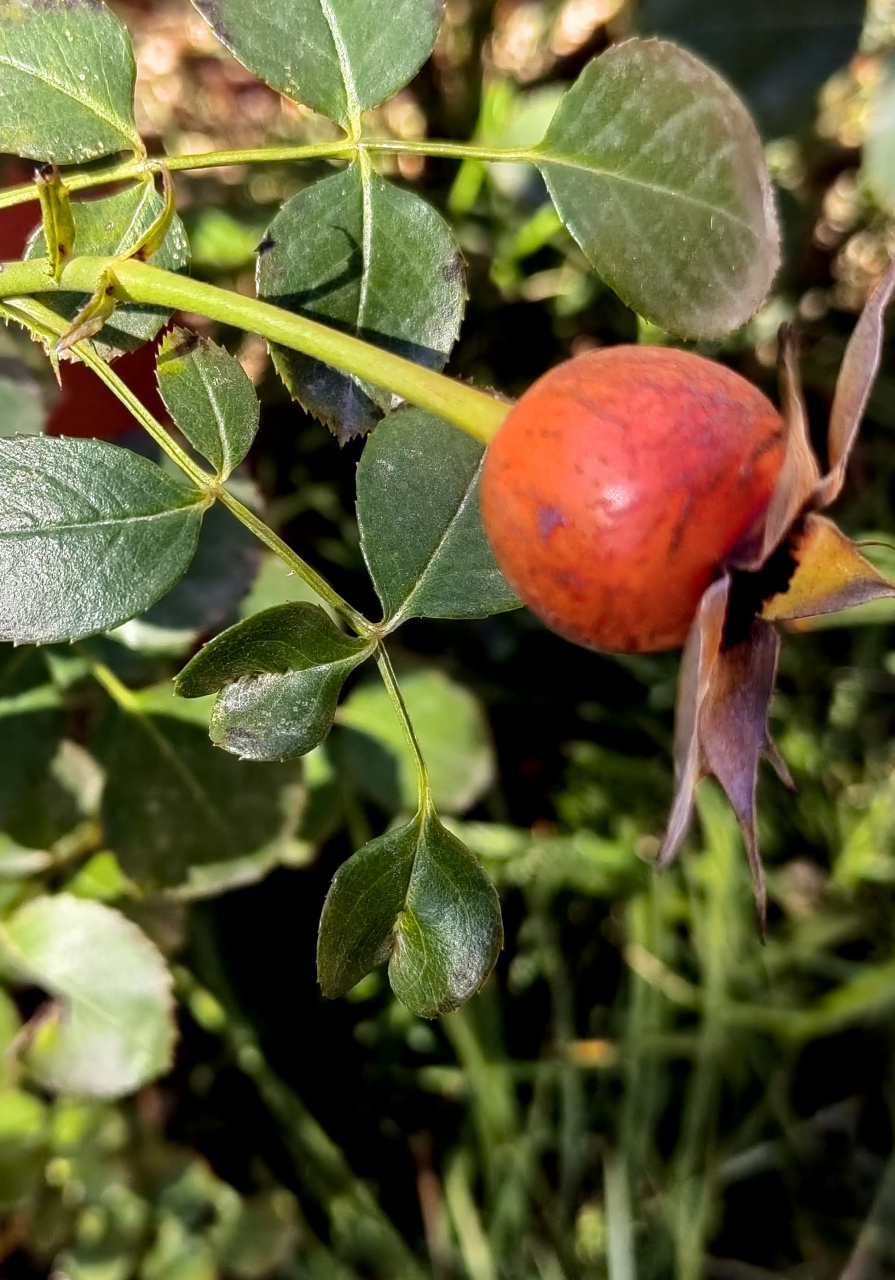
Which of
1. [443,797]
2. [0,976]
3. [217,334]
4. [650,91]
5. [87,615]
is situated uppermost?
[650,91]

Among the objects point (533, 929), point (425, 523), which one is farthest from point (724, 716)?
point (533, 929)

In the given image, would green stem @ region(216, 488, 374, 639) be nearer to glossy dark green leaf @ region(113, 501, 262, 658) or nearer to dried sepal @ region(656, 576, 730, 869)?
dried sepal @ region(656, 576, 730, 869)

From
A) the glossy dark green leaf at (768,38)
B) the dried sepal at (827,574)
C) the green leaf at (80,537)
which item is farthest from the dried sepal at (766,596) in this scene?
the glossy dark green leaf at (768,38)

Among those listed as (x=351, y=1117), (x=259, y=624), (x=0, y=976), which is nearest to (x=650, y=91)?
(x=259, y=624)

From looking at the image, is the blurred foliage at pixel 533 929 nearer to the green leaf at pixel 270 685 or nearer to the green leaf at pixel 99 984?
the green leaf at pixel 99 984

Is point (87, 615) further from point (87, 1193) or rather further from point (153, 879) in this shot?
point (87, 1193)
